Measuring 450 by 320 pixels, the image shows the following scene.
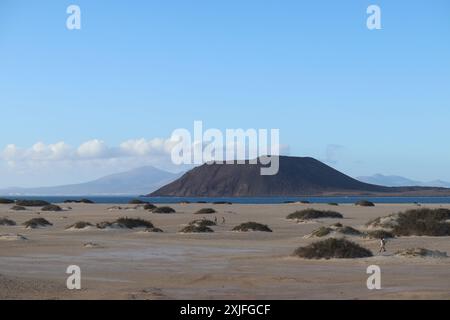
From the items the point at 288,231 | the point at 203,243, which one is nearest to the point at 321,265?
the point at 203,243

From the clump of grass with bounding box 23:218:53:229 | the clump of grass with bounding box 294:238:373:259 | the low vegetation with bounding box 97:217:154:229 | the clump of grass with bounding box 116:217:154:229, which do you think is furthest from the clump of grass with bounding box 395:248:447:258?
the clump of grass with bounding box 23:218:53:229

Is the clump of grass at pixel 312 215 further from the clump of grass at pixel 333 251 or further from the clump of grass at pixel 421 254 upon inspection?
the clump of grass at pixel 421 254

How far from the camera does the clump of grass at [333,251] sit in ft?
76.0

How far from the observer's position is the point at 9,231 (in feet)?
127

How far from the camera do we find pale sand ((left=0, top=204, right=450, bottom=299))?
15.3m

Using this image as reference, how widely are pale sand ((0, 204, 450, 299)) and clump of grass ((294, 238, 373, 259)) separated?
582mm

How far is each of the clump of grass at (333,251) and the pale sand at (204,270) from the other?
582 mm

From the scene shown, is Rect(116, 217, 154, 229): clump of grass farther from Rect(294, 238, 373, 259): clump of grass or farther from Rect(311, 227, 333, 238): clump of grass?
Rect(294, 238, 373, 259): clump of grass

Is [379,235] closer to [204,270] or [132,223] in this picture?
[204,270]

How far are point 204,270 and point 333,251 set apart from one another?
523cm

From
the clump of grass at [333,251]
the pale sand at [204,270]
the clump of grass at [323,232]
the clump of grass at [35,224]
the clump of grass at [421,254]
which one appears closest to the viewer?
the pale sand at [204,270]

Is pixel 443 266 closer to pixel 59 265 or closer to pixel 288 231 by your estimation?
pixel 59 265

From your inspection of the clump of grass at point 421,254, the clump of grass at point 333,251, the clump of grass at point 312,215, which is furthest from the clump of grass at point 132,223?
the clump of grass at point 421,254
